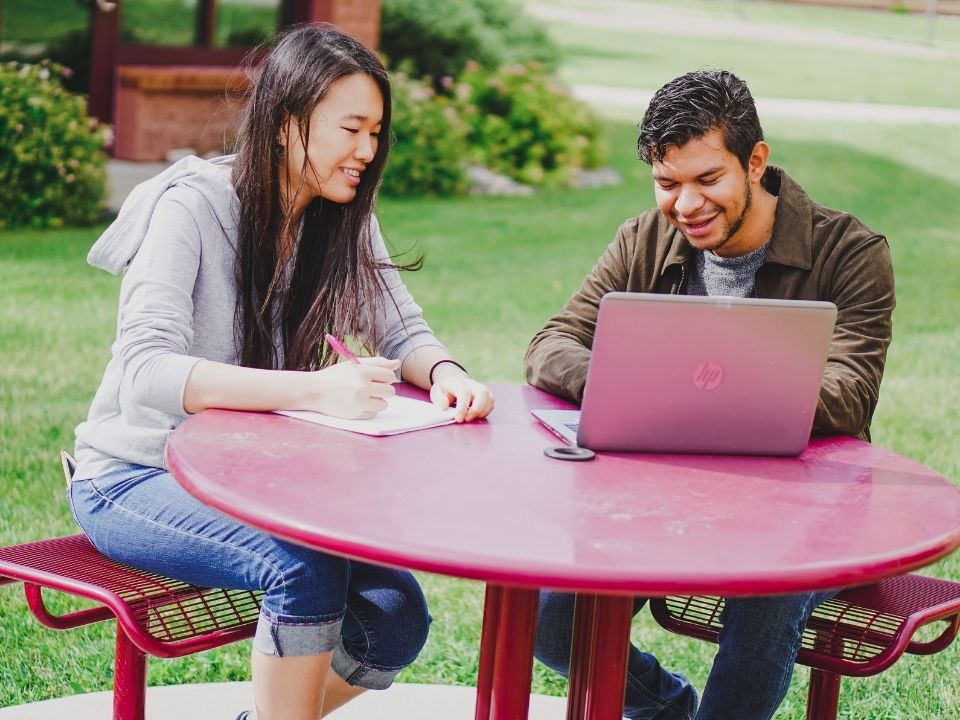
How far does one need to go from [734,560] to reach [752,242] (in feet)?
4.05

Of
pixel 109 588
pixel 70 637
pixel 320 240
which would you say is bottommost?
pixel 70 637

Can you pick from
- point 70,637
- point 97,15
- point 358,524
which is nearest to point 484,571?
point 358,524

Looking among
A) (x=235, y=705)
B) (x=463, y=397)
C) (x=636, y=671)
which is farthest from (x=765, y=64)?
(x=463, y=397)

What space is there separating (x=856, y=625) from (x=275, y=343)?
1.27m

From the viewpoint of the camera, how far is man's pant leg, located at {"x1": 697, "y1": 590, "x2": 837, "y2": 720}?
2.53 meters

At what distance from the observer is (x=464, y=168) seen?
11852mm

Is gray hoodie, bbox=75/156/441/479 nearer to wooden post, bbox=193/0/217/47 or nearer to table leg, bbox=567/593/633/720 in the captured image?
table leg, bbox=567/593/633/720

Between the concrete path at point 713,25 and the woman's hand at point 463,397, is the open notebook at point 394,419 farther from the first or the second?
the concrete path at point 713,25

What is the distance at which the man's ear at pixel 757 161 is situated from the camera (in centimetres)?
291

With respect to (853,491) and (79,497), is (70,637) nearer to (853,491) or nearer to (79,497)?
(79,497)

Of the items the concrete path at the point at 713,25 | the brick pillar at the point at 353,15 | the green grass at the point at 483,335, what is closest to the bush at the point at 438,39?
the brick pillar at the point at 353,15

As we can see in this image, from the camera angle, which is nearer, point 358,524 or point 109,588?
point 358,524

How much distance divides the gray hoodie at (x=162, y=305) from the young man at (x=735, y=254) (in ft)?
2.29

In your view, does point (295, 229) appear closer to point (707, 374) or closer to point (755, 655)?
point (707, 374)
